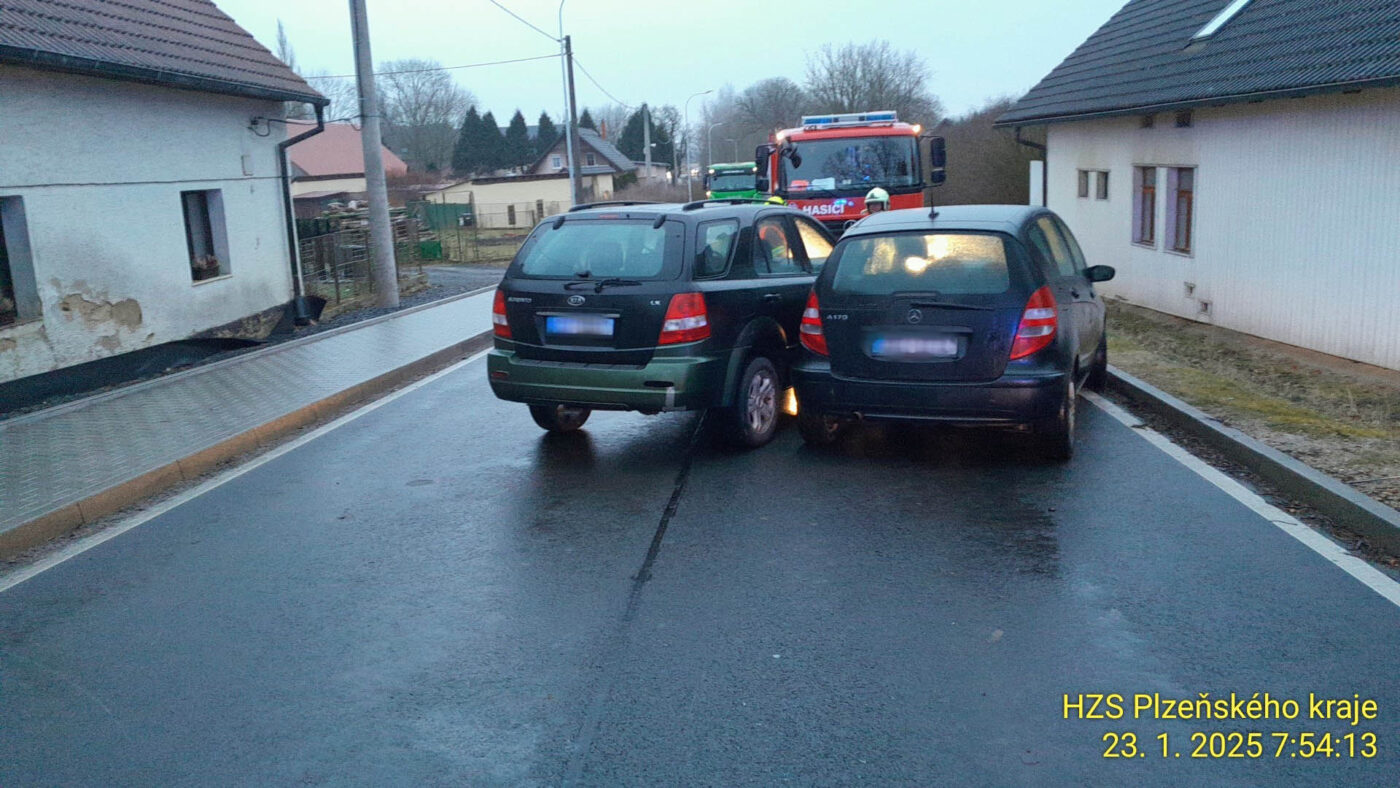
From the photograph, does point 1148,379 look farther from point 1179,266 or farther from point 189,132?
point 189,132

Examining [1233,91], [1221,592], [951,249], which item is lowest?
[1221,592]

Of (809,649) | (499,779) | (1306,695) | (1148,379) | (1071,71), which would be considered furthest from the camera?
(1071,71)

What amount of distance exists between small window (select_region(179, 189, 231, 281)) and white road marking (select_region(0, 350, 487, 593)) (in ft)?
18.7

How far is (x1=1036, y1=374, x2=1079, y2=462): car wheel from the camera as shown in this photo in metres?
7.14

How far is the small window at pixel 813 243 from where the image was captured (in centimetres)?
936

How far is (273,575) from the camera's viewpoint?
5727 millimetres

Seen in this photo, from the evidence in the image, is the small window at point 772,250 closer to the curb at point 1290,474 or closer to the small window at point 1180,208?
the curb at point 1290,474

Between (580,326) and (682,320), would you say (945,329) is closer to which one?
(682,320)

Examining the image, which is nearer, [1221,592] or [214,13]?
[1221,592]

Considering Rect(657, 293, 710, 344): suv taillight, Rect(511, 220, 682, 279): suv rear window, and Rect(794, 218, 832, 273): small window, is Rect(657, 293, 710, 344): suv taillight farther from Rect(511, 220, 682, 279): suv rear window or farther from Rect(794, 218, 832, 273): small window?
Rect(794, 218, 832, 273): small window

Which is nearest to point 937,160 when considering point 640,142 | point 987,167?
point 987,167

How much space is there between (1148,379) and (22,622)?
8.48 meters

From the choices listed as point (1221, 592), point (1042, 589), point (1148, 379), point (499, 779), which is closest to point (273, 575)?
point (499, 779)

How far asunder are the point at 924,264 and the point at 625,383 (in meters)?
2.09
